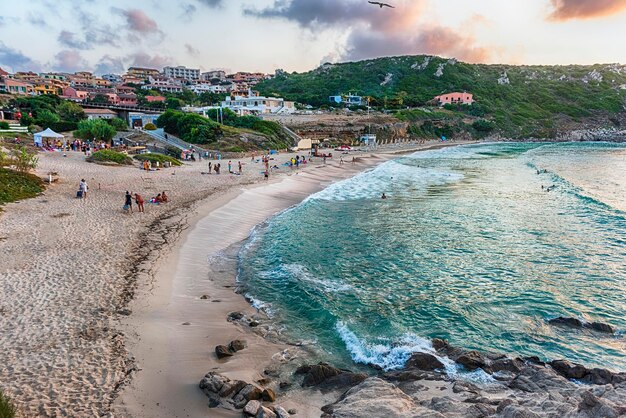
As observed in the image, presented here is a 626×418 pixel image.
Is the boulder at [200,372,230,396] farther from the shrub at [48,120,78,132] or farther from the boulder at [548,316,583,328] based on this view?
the shrub at [48,120,78,132]

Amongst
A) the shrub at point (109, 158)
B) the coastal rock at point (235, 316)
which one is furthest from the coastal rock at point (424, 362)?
the shrub at point (109, 158)

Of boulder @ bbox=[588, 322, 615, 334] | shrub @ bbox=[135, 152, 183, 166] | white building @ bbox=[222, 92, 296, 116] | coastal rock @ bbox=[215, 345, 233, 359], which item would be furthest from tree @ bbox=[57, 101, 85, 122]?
boulder @ bbox=[588, 322, 615, 334]

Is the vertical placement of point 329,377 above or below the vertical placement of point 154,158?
below

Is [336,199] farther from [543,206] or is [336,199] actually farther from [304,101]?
[304,101]

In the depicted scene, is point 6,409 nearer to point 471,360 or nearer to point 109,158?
point 471,360

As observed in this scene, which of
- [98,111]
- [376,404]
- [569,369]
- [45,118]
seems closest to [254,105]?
[98,111]

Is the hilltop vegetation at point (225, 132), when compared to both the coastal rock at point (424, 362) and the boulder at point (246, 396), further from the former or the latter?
the boulder at point (246, 396)
